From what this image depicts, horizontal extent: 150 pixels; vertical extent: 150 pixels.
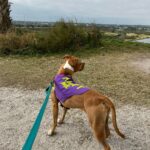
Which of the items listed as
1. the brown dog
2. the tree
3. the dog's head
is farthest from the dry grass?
the tree

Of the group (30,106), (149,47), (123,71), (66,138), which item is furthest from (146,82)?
(149,47)

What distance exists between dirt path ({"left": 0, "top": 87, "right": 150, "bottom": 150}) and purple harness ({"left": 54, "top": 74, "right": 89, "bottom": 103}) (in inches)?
27.5

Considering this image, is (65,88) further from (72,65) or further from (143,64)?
(143,64)

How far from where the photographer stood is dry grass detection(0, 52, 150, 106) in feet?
24.9

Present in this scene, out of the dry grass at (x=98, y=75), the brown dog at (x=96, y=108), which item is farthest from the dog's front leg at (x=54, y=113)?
the dry grass at (x=98, y=75)

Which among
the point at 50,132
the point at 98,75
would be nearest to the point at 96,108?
the point at 50,132

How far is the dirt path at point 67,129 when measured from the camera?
495 centimetres

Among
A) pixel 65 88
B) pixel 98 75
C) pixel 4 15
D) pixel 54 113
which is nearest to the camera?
pixel 65 88

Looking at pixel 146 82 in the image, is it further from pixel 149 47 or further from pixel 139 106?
pixel 149 47

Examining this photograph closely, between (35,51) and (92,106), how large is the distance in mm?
8461

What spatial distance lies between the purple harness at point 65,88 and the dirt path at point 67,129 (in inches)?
27.5

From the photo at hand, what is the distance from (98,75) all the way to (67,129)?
380cm

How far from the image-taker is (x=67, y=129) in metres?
5.52

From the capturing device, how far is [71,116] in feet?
19.9
